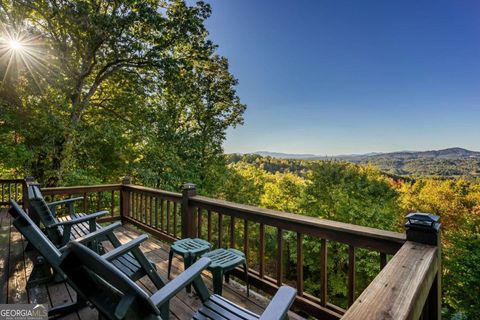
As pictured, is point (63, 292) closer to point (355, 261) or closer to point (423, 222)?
point (355, 261)

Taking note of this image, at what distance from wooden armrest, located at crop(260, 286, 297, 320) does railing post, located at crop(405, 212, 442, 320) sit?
789mm

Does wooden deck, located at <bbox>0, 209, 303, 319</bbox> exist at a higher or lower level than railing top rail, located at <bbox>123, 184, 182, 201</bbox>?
lower

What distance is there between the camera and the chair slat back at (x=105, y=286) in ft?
2.79

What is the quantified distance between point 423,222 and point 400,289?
0.68m

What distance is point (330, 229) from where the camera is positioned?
188 centimetres

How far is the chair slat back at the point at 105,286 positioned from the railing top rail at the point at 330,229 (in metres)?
1.41

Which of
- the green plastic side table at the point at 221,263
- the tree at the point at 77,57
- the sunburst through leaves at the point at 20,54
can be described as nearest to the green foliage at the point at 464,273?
the green plastic side table at the point at 221,263

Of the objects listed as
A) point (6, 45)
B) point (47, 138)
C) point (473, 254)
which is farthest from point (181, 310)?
point (473, 254)

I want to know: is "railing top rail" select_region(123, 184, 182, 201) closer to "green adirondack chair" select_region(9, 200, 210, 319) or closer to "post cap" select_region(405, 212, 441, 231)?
"green adirondack chair" select_region(9, 200, 210, 319)

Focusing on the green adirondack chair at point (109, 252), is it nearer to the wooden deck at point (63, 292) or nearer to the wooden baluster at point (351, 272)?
the wooden deck at point (63, 292)

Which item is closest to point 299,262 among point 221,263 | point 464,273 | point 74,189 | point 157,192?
point 221,263

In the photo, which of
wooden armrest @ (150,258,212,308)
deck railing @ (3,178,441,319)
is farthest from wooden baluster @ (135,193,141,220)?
wooden armrest @ (150,258,212,308)

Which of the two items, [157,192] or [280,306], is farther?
[157,192]

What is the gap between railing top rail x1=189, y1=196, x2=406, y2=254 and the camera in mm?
1609
